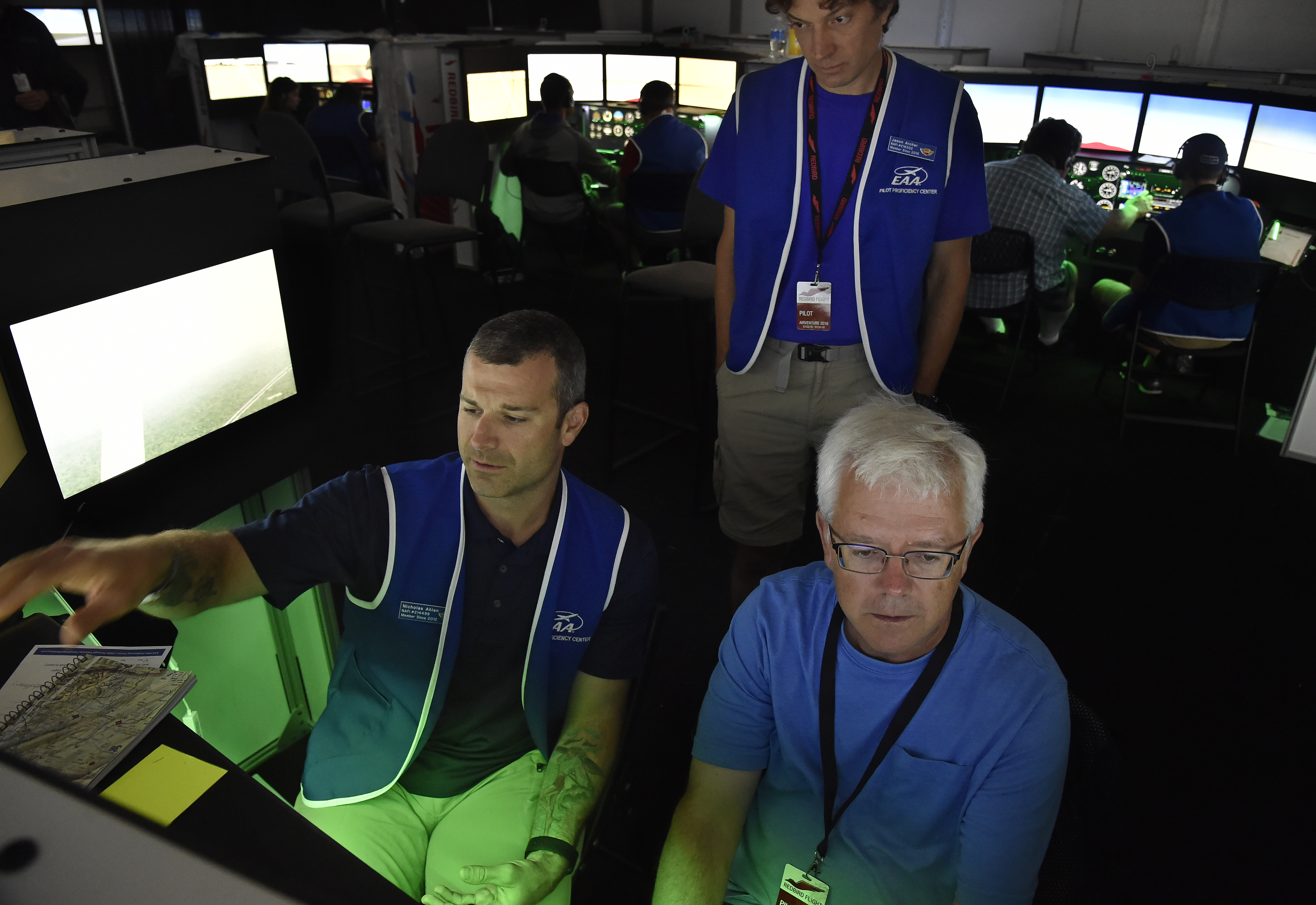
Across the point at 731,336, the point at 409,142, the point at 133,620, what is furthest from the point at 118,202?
the point at 409,142

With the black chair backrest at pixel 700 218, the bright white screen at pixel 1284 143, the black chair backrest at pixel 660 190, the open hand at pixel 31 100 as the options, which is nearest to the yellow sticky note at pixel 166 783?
the black chair backrest at pixel 700 218

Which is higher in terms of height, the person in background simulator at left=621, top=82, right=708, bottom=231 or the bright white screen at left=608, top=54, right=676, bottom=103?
the bright white screen at left=608, top=54, right=676, bottom=103

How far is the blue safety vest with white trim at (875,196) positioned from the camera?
165cm

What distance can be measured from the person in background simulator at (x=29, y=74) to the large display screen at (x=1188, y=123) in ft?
17.6

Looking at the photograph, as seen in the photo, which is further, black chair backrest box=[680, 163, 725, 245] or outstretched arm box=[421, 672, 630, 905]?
black chair backrest box=[680, 163, 725, 245]

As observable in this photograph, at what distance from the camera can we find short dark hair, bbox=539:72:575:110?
4.82 m

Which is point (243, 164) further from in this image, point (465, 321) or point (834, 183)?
point (465, 321)

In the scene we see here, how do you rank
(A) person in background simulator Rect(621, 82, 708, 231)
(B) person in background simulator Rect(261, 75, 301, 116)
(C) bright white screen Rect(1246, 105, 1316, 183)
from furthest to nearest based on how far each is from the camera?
(B) person in background simulator Rect(261, 75, 301, 116), (A) person in background simulator Rect(621, 82, 708, 231), (C) bright white screen Rect(1246, 105, 1316, 183)

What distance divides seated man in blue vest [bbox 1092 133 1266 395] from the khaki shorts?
220 centimetres

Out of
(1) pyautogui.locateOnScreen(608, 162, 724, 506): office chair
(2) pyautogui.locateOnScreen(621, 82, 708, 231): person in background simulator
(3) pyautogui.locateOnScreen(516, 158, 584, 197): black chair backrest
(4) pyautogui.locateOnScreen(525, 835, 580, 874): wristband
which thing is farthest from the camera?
(3) pyautogui.locateOnScreen(516, 158, 584, 197): black chair backrest

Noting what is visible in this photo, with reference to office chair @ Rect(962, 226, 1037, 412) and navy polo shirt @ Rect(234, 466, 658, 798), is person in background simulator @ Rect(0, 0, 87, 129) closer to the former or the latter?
navy polo shirt @ Rect(234, 466, 658, 798)

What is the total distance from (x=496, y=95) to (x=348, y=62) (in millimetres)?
1749

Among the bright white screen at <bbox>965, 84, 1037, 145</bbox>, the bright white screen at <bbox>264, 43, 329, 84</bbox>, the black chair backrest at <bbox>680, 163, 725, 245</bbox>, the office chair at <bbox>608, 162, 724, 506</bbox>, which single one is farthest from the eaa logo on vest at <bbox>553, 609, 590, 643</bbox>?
the bright white screen at <bbox>264, 43, 329, 84</bbox>

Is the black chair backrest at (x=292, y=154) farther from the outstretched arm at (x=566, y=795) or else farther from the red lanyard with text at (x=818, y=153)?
the outstretched arm at (x=566, y=795)
